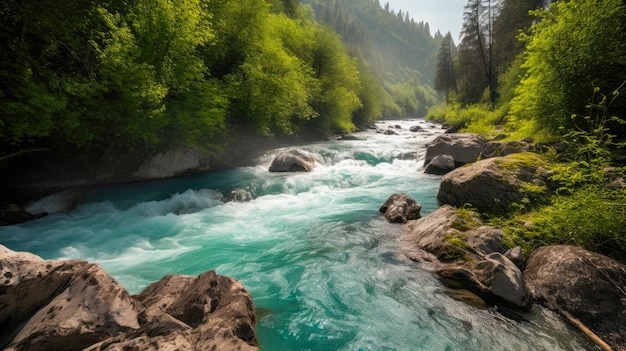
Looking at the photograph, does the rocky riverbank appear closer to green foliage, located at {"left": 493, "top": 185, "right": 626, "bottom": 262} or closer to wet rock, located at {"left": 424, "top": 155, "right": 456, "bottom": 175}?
green foliage, located at {"left": 493, "top": 185, "right": 626, "bottom": 262}

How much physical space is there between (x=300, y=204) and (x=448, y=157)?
→ 8.71 m

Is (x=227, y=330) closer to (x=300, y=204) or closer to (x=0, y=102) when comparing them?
(x=300, y=204)

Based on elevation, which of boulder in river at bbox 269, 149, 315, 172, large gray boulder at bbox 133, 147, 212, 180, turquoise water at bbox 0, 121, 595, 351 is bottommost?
turquoise water at bbox 0, 121, 595, 351

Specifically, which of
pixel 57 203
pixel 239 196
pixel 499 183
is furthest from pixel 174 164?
pixel 499 183

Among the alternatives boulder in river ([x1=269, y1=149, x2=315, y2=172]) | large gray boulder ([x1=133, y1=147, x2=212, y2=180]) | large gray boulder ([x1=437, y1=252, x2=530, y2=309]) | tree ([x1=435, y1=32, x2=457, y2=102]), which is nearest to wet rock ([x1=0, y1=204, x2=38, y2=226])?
large gray boulder ([x1=133, y1=147, x2=212, y2=180])

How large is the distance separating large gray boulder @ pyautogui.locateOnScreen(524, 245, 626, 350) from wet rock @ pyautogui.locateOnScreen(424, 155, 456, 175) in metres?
10.1

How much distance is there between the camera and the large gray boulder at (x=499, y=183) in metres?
7.00

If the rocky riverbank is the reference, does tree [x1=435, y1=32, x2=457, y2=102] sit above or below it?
above

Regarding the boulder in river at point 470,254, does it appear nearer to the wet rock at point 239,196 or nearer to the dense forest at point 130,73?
the wet rock at point 239,196

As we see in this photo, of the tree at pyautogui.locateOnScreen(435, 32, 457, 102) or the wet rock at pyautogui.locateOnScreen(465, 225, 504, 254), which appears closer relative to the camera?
the wet rock at pyautogui.locateOnScreen(465, 225, 504, 254)

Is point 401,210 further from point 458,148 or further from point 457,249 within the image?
point 458,148

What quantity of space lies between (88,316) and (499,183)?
345 inches

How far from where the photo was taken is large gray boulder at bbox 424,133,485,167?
14.2 meters

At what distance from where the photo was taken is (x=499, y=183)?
726cm
